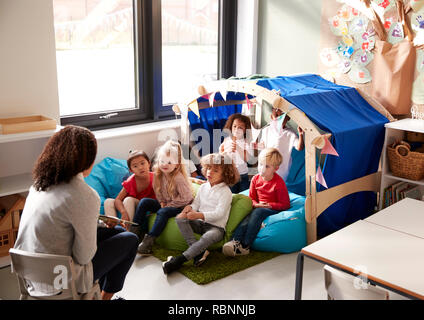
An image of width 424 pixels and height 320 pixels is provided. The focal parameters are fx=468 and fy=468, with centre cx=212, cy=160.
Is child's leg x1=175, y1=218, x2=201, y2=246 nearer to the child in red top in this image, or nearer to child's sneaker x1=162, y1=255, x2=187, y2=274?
child's sneaker x1=162, y1=255, x2=187, y2=274

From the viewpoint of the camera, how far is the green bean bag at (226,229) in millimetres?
3109

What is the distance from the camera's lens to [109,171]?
3.65 meters

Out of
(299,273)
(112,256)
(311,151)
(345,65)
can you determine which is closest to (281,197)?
(311,151)

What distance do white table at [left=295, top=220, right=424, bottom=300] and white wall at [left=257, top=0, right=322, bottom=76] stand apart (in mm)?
2553

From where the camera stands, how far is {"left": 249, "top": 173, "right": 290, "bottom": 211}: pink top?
3.26 metres

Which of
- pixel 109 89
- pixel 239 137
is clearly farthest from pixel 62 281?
pixel 109 89

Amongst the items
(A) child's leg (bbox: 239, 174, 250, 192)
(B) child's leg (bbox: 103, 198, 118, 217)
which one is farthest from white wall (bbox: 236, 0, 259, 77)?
(B) child's leg (bbox: 103, 198, 118, 217)

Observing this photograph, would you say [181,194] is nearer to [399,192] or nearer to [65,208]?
[65,208]

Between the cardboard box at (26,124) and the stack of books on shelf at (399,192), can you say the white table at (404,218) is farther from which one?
the cardboard box at (26,124)

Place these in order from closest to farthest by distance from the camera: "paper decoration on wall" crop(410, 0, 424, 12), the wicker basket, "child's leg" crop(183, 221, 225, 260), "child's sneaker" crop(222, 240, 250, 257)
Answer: "child's leg" crop(183, 221, 225, 260), "child's sneaker" crop(222, 240, 250, 257), the wicker basket, "paper decoration on wall" crop(410, 0, 424, 12)

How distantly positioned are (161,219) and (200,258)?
399 millimetres

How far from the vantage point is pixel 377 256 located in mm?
1949

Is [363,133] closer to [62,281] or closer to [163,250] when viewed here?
[163,250]

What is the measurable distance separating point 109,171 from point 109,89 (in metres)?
0.94
